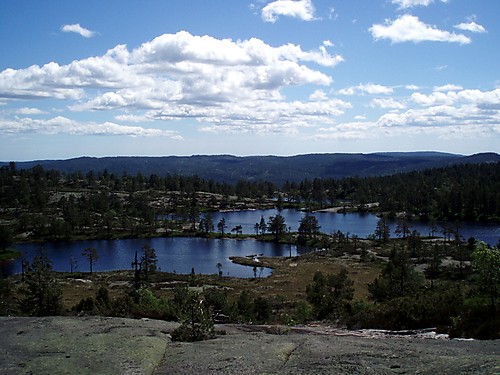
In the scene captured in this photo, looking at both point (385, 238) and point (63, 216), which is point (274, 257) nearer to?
point (385, 238)

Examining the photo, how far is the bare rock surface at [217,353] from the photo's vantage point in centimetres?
1775

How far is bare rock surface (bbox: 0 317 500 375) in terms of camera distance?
17.8 meters

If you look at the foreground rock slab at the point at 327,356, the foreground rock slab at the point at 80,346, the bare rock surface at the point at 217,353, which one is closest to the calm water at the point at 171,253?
the foreground rock slab at the point at 80,346

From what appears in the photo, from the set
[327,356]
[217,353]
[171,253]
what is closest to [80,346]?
[217,353]

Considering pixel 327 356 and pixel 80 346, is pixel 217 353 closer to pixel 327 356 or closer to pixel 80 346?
pixel 327 356

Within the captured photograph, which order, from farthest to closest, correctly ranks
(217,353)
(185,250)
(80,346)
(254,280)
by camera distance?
(185,250) → (254,280) → (80,346) → (217,353)

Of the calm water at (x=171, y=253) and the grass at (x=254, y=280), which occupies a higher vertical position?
the grass at (x=254, y=280)

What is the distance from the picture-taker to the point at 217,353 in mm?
20812

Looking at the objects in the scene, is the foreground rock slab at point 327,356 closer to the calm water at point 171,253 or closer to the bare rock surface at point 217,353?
the bare rock surface at point 217,353

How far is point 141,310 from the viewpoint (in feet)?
124

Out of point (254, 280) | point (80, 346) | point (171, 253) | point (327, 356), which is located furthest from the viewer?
point (171, 253)

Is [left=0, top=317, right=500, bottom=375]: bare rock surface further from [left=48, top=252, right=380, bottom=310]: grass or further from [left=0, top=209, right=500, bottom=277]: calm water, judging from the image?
[left=0, top=209, right=500, bottom=277]: calm water

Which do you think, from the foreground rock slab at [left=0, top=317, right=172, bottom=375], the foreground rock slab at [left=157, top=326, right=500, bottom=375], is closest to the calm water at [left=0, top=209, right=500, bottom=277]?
the foreground rock slab at [left=0, top=317, right=172, bottom=375]

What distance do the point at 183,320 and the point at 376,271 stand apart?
305 feet
